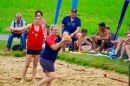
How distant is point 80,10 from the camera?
32.9 meters

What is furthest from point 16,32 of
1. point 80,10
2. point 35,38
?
point 80,10

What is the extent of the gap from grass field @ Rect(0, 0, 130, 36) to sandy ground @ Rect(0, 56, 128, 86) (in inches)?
487

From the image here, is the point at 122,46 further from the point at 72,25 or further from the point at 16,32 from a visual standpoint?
the point at 16,32

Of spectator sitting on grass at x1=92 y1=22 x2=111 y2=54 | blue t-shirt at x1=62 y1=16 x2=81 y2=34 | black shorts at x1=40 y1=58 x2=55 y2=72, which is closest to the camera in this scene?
black shorts at x1=40 y1=58 x2=55 y2=72

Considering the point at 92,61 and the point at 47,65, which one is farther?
the point at 92,61

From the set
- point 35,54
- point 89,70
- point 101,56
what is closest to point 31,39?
point 35,54

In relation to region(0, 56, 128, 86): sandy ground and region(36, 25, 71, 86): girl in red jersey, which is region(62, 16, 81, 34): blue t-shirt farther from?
region(36, 25, 71, 86): girl in red jersey

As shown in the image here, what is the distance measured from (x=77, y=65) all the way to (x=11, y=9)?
17.8m

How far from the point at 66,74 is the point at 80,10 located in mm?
20142

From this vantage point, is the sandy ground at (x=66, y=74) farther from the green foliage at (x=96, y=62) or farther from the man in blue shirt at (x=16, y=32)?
the man in blue shirt at (x=16, y=32)

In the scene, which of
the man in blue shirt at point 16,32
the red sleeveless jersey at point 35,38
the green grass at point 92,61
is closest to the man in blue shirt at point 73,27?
the green grass at point 92,61

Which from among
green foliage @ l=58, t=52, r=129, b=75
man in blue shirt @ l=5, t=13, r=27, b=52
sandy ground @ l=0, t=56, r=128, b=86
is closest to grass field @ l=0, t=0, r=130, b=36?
man in blue shirt @ l=5, t=13, r=27, b=52

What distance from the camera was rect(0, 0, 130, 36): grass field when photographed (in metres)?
29.1

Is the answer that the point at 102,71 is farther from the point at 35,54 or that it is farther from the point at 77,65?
the point at 35,54
